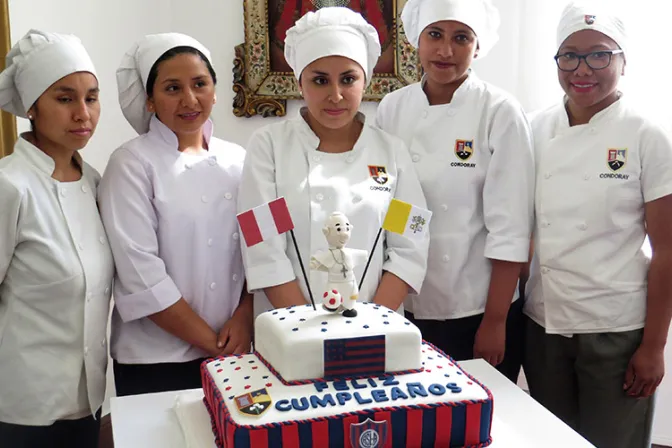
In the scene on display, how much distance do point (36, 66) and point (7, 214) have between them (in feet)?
1.11

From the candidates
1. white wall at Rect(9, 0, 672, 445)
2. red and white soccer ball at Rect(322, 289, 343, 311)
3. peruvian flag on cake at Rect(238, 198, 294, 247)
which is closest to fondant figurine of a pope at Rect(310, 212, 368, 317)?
red and white soccer ball at Rect(322, 289, 343, 311)

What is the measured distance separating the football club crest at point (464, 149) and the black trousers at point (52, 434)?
1.12 meters

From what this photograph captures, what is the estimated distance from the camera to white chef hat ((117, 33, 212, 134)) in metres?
1.55

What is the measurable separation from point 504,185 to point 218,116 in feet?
5.39

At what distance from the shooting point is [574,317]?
162cm

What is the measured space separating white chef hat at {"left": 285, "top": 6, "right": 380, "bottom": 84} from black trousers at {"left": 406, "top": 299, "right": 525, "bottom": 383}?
0.70 metres

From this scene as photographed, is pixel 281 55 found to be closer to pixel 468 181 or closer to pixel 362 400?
pixel 468 181

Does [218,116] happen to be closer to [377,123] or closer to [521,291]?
[377,123]

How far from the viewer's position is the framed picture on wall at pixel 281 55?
275 cm

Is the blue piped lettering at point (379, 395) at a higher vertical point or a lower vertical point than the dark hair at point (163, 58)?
lower

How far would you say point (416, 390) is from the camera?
108 cm

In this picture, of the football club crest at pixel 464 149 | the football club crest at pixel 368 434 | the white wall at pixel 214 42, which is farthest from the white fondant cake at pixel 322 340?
the white wall at pixel 214 42

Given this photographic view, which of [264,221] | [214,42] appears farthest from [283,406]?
[214,42]

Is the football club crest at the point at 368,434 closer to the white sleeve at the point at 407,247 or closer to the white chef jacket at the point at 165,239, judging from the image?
the white sleeve at the point at 407,247
